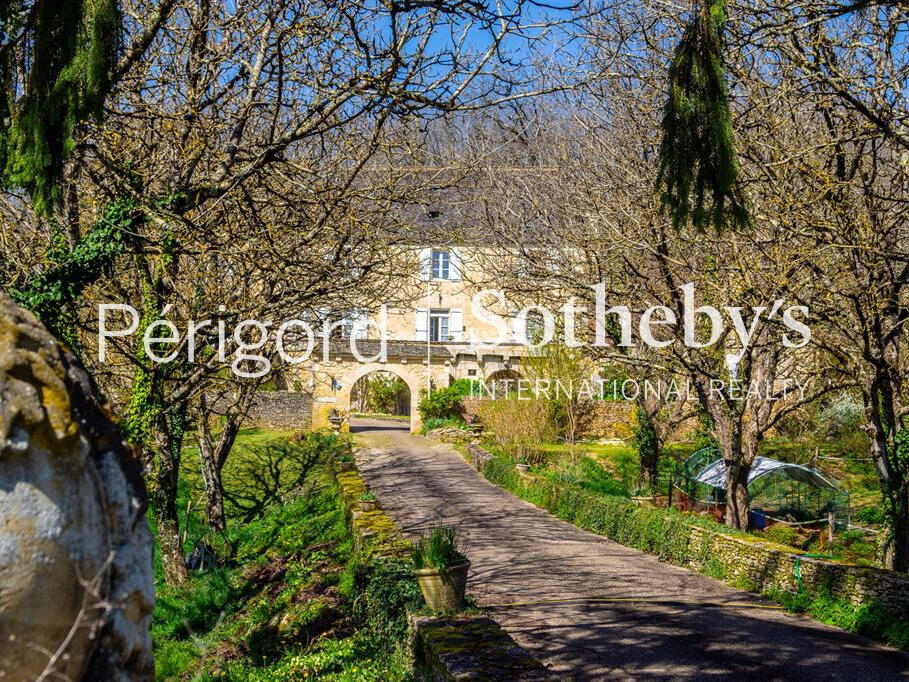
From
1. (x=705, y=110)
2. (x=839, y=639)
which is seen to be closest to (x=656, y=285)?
(x=839, y=639)

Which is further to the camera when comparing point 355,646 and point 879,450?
→ point 879,450

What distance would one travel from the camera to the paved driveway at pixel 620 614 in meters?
9.05

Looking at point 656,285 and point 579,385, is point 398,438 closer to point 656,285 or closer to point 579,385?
point 579,385

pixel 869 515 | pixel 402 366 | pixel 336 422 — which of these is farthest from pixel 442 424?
pixel 869 515

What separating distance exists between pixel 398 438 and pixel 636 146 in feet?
60.0

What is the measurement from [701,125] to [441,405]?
28.9m

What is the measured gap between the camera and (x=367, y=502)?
15039mm

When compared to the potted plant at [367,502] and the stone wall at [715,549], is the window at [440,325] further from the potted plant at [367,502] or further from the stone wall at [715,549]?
the potted plant at [367,502]

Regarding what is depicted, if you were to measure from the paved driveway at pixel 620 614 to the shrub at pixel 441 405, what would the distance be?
14899 millimetres

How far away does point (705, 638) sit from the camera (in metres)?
10.1

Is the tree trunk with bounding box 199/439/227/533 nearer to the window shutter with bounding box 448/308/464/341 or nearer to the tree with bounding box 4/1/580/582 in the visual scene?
the tree with bounding box 4/1/580/582

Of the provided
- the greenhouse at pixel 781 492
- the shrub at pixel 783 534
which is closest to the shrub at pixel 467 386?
the greenhouse at pixel 781 492

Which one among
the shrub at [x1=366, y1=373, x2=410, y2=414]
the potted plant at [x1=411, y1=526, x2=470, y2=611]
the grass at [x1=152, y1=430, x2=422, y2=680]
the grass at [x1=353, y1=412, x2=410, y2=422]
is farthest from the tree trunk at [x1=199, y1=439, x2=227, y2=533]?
the shrub at [x1=366, y1=373, x2=410, y2=414]

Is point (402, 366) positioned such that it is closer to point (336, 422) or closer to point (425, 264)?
point (336, 422)
